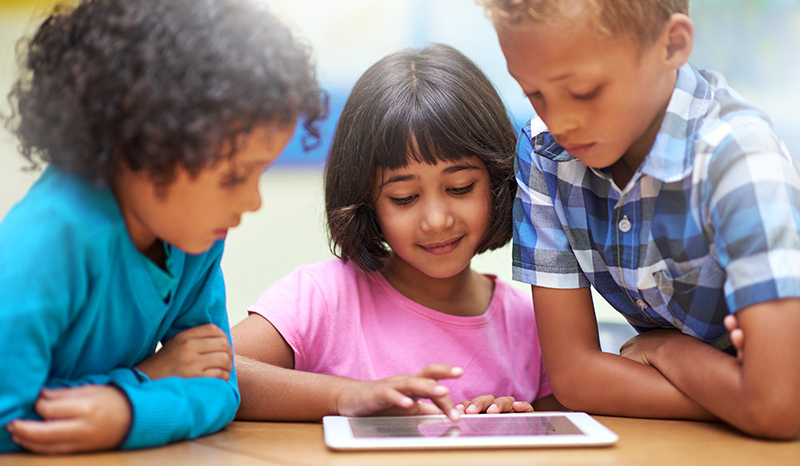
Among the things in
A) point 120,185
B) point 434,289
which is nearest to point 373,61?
point 434,289

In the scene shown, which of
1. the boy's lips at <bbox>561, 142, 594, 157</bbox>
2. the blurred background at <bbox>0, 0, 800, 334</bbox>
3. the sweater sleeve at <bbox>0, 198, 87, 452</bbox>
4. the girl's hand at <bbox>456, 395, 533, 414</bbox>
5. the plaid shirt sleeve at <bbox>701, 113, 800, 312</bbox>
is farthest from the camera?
the blurred background at <bbox>0, 0, 800, 334</bbox>

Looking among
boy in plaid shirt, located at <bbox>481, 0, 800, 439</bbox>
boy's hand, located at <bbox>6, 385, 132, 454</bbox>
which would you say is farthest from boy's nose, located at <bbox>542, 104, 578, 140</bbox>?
boy's hand, located at <bbox>6, 385, 132, 454</bbox>

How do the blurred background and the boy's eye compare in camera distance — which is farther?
the blurred background

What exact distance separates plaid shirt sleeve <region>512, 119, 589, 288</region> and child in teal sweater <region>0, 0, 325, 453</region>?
0.37 metres

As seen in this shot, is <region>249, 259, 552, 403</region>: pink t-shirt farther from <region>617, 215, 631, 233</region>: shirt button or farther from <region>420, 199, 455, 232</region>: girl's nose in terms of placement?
<region>617, 215, 631, 233</region>: shirt button

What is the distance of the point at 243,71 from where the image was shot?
68 cm

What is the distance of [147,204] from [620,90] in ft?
1.76

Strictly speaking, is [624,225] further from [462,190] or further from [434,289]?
[434,289]

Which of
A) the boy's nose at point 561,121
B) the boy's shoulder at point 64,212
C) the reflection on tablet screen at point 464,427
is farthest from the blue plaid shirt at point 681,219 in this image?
the boy's shoulder at point 64,212

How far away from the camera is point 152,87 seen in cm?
65

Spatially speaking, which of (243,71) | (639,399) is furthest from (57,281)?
(639,399)

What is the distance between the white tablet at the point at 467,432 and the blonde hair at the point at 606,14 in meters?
0.44

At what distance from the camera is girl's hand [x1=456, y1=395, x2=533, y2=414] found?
0.94 m

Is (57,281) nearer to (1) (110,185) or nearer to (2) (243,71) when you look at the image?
(1) (110,185)
